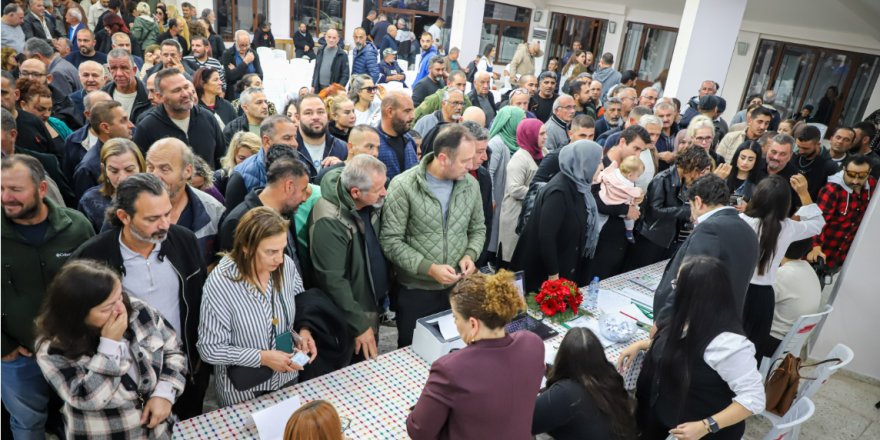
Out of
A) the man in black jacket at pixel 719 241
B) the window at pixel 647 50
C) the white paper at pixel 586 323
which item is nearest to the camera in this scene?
the man in black jacket at pixel 719 241

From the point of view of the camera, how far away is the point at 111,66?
14.9 feet

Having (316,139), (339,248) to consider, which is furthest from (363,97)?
(339,248)

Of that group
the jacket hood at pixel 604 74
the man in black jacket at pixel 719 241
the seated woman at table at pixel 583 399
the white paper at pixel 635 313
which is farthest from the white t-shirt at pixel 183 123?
the jacket hood at pixel 604 74

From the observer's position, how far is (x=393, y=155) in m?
4.25

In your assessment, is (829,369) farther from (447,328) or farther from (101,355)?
(101,355)

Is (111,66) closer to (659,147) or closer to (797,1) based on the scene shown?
(659,147)

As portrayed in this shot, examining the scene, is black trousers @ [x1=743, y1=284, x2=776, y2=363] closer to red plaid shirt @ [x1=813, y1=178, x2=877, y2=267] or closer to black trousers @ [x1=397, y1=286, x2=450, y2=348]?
black trousers @ [x1=397, y1=286, x2=450, y2=348]

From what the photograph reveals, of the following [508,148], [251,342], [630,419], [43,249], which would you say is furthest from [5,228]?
[508,148]

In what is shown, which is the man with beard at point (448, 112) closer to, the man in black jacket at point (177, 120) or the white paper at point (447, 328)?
the man in black jacket at point (177, 120)

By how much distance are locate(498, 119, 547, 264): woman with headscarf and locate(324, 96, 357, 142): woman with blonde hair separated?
1396 mm

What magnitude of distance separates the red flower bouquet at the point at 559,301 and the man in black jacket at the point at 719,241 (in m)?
0.45

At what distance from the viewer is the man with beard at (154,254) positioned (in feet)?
7.22

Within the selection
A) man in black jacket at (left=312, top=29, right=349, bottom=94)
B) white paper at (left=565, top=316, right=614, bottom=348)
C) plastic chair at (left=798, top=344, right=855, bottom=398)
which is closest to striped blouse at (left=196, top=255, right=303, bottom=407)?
white paper at (left=565, top=316, right=614, bottom=348)

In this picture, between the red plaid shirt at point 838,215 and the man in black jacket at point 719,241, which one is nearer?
the man in black jacket at point 719,241
